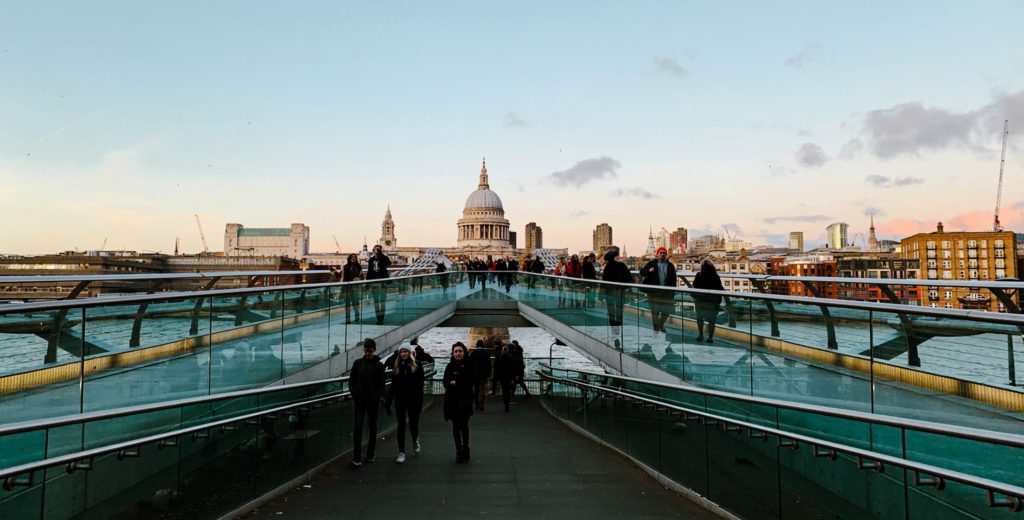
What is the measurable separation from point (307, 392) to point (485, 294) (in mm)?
17947

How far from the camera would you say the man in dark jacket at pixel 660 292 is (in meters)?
8.80

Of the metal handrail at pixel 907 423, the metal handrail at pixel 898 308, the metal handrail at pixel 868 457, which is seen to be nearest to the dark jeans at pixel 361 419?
the metal handrail at pixel 868 457

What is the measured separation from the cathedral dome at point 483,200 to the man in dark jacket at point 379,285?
15018 centimetres

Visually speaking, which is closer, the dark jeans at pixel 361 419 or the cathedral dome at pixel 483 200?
the dark jeans at pixel 361 419

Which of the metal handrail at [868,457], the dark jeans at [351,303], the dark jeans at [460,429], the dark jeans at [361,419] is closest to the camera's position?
the metal handrail at [868,457]

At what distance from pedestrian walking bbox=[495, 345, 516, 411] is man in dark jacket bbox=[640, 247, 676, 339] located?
4392mm

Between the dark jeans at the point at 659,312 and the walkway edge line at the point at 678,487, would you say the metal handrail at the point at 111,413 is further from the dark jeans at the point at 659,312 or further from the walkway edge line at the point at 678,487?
the dark jeans at the point at 659,312

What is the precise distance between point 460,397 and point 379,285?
5.16 metres

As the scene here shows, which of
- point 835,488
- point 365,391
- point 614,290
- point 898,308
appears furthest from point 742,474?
point 614,290

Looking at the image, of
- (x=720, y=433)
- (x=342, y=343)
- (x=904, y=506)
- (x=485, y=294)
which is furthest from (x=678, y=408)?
(x=485, y=294)

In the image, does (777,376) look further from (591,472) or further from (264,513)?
(264,513)

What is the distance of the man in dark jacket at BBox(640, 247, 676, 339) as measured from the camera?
8805 mm

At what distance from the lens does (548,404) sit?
15594mm

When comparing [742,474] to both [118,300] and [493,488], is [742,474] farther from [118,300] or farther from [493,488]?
[118,300]
